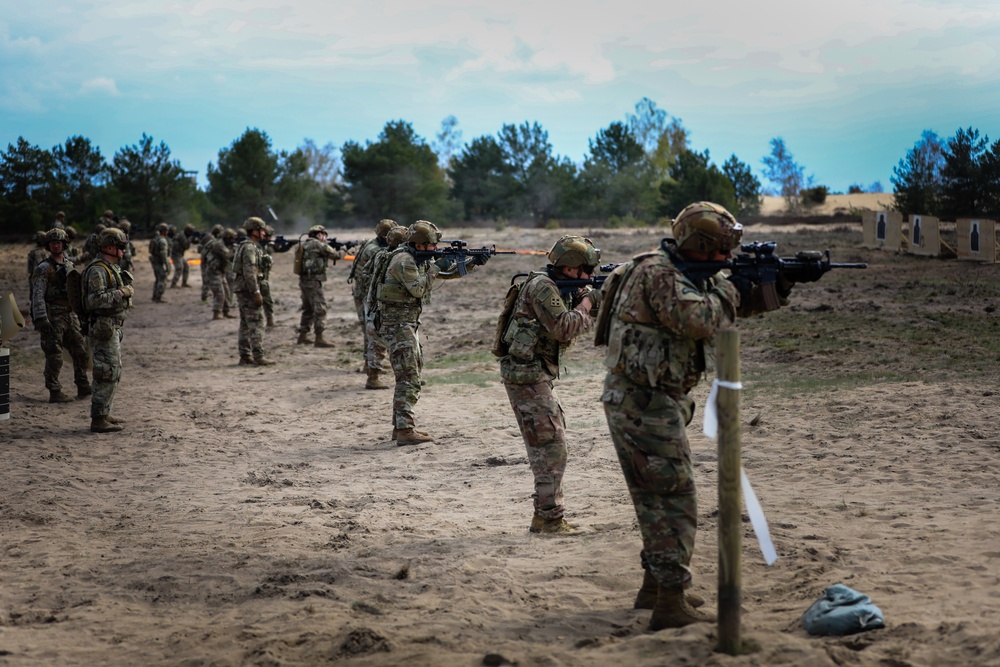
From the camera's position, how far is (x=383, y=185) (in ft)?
187

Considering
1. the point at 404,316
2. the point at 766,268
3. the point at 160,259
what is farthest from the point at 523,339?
the point at 160,259

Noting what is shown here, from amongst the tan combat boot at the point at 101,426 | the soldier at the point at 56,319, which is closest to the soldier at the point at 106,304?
the tan combat boot at the point at 101,426

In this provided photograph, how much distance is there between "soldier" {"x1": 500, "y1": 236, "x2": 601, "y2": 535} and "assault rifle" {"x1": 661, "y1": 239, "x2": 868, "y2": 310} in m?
1.60

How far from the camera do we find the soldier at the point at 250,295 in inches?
623

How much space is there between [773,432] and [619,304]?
207 inches

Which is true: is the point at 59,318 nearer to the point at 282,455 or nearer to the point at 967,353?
the point at 282,455

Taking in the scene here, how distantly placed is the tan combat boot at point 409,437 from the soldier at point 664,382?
5.36m

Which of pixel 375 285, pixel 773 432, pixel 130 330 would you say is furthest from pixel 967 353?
pixel 130 330

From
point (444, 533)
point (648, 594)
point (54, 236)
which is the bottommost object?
point (444, 533)

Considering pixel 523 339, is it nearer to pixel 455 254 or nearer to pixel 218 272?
pixel 455 254

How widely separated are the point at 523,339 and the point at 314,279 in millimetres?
11219

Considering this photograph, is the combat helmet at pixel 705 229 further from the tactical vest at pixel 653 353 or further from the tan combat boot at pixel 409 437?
the tan combat boot at pixel 409 437

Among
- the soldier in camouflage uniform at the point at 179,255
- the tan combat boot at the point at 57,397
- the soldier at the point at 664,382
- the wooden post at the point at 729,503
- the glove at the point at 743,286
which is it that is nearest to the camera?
the wooden post at the point at 729,503

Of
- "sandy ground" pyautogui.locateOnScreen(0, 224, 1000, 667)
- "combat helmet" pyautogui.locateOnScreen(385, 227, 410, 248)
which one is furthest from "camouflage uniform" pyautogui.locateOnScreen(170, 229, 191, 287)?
"combat helmet" pyautogui.locateOnScreen(385, 227, 410, 248)
